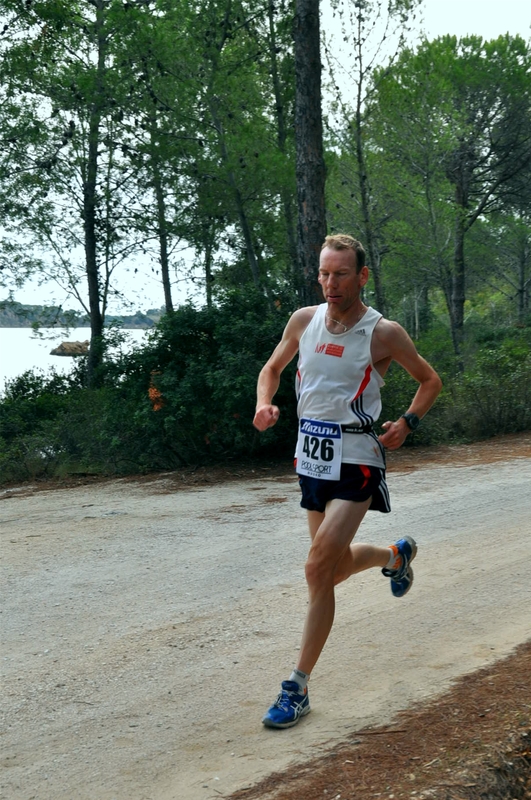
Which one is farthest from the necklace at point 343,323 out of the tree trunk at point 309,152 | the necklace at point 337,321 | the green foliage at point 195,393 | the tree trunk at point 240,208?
the tree trunk at point 240,208

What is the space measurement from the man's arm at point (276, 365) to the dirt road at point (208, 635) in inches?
52.1

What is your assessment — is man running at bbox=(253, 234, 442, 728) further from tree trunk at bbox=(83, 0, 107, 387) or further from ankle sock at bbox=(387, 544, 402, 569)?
tree trunk at bbox=(83, 0, 107, 387)

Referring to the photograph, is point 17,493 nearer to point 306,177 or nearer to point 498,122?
point 306,177

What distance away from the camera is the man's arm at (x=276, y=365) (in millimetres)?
4301

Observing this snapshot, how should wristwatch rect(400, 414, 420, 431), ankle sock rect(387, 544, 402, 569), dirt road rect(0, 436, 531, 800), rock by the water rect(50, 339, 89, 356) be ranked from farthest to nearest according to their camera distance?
rock by the water rect(50, 339, 89, 356) < ankle sock rect(387, 544, 402, 569) < wristwatch rect(400, 414, 420, 431) < dirt road rect(0, 436, 531, 800)

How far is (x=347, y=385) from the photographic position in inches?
165

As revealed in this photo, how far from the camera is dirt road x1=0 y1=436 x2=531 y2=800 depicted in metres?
3.82

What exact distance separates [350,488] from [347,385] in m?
0.46

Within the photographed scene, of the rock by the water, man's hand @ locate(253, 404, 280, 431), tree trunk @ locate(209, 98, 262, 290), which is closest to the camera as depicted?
man's hand @ locate(253, 404, 280, 431)

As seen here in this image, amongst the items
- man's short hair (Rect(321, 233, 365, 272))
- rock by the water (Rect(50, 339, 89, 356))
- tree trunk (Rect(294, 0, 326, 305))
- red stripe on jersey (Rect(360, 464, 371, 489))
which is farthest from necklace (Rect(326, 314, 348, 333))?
rock by the water (Rect(50, 339, 89, 356))

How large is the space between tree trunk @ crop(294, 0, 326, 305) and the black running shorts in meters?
9.33

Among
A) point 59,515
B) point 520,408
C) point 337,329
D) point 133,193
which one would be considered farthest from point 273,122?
point 337,329

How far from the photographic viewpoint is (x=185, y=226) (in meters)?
23.0

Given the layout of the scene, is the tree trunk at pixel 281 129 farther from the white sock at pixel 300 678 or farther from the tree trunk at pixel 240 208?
the white sock at pixel 300 678
